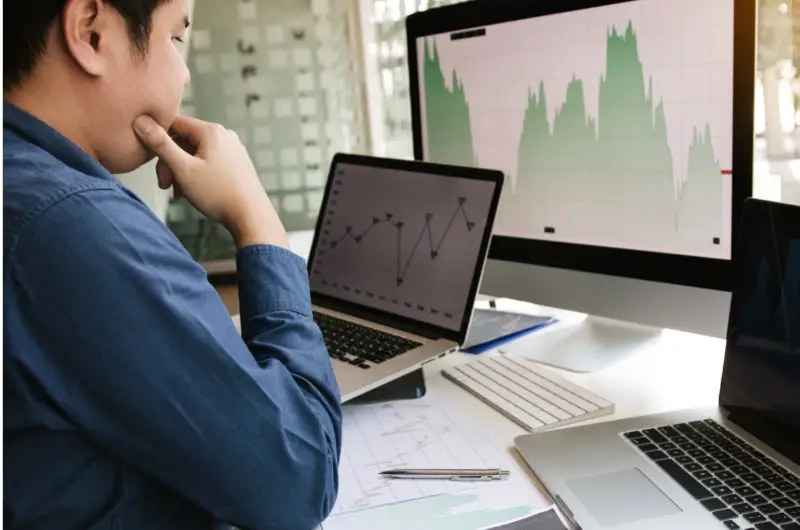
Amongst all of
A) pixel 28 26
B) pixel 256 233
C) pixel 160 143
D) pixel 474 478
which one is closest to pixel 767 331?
pixel 474 478

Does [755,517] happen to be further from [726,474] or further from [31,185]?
[31,185]

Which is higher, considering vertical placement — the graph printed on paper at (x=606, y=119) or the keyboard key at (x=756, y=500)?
the graph printed on paper at (x=606, y=119)

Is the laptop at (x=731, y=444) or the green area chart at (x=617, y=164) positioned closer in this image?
the laptop at (x=731, y=444)

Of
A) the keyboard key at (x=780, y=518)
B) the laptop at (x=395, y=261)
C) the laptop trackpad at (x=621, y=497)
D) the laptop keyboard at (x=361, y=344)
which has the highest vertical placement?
the laptop at (x=395, y=261)

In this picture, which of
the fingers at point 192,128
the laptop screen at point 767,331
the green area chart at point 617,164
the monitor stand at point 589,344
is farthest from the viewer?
the monitor stand at point 589,344

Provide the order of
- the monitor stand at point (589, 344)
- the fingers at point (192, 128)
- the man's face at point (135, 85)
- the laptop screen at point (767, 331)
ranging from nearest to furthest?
the man's face at point (135, 85) < the laptop screen at point (767, 331) < the fingers at point (192, 128) < the monitor stand at point (589, 344)

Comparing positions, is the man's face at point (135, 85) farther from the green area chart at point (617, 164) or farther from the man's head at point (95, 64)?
the green area chart at point (617, 164)

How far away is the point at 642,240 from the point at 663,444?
0.35m

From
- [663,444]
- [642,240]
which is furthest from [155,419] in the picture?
[642,240]

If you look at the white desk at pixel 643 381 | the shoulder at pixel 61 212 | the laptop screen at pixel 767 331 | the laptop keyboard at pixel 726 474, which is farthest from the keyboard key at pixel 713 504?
the shoulder at pixel 61 212

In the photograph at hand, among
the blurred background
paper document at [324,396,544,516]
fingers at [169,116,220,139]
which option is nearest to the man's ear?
fingers at [169,116,220,139]

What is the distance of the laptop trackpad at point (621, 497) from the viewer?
27.8 inches

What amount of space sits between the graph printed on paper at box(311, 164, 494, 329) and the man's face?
0.49 m

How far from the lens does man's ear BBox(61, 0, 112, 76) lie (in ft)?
2.04
